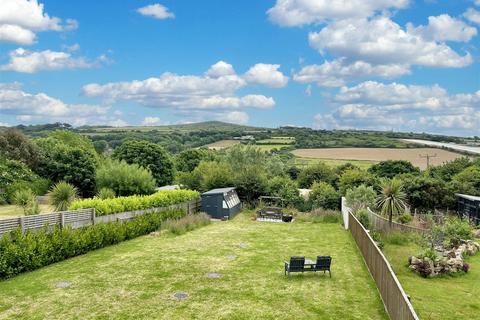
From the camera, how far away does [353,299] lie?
11750 millimetres

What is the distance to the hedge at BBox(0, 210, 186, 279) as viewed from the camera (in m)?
13.6

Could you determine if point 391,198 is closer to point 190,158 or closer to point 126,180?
point 126,180

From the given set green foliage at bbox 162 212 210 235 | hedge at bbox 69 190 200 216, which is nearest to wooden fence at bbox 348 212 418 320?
green foliage at bbox 162 212 210 235

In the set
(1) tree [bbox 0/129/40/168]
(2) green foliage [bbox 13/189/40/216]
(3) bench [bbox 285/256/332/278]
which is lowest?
(3) bench [bbox 285/256/332/278]

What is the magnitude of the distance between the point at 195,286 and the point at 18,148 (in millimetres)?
46593

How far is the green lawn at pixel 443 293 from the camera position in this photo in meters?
11.4

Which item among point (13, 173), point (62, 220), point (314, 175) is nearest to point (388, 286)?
point (62, 220)

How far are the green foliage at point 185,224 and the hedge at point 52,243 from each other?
2.17 metres

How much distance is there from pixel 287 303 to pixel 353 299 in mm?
1945

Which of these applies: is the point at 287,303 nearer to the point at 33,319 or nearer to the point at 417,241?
the point at 33,319

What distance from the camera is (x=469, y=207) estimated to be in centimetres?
3562

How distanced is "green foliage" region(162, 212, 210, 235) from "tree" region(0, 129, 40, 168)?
113 ft

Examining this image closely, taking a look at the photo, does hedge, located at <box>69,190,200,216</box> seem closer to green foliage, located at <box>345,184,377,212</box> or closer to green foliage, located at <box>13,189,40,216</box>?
green foliage, located at <box>13,189,40,216</box>

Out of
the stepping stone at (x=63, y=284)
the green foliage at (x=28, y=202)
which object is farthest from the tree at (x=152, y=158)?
the stepping stone at (x=63, y=284)
